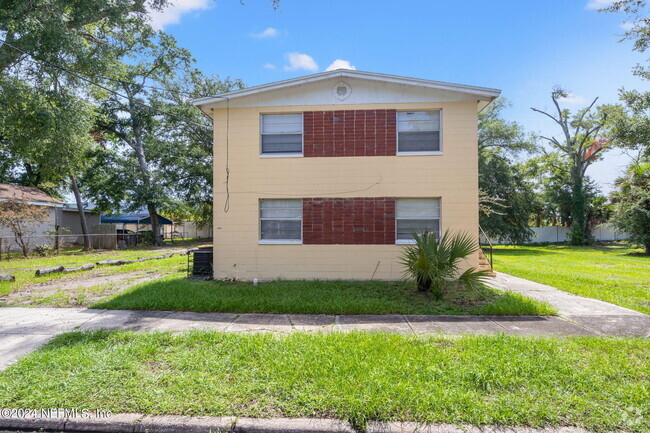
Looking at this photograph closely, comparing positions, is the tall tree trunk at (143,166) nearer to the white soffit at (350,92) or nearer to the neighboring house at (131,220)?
the neighboring house at (131,220)

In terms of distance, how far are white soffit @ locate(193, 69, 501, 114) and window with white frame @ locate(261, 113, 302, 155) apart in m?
0.40

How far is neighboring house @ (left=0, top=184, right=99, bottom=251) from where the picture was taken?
56.4 feet

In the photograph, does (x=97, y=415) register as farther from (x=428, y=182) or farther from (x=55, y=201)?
(x=55, y=201)

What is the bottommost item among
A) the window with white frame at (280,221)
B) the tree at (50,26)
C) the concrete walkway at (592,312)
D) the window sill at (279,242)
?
the concrete walkway at (592,312)

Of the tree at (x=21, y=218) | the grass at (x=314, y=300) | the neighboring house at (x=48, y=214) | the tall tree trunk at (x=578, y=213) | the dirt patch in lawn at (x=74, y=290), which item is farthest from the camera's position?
the tall tree trunk at (x=578, y=213)

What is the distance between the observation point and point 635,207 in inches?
763

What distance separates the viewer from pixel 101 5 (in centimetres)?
1026

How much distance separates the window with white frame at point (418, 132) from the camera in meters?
9.59

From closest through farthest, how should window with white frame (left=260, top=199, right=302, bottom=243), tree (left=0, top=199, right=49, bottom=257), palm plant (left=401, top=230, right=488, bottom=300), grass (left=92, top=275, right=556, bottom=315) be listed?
grass (left=92, top=275, right=556, bottom=315)
palm plant (left=401, top=230, right=488, bottom=300)
window with white frame (left=260, top=199, right=302, bottom=243)
tree (left=0, top=199, right=49, bottom=257)

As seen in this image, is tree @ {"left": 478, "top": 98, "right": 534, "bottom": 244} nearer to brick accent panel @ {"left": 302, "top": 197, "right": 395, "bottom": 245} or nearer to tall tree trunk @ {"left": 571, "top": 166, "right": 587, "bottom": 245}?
tall tree trunk @ {"left": 571, "top": 166, "right": 587, "bottom": 245}

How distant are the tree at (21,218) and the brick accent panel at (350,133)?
15.2 metres

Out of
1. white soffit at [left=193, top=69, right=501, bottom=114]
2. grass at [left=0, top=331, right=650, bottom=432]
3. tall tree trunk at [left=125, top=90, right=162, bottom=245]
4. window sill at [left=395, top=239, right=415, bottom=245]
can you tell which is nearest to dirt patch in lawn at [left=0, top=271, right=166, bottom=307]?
grass at [left=0, top=331, right=650, bottom=432]

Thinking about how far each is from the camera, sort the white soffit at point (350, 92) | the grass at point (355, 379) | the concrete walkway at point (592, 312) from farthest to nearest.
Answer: the white soffit at point (350, 92) < the concrete walkway at point (592, 312) < the grass at point (355, 379)

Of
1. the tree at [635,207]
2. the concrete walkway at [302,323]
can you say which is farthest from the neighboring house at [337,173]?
the tree at [635,207]
